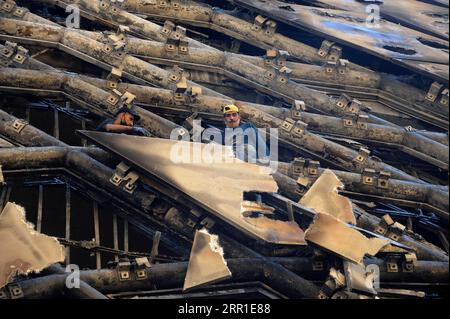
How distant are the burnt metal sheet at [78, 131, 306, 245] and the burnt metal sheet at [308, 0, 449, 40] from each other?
7.80 metres

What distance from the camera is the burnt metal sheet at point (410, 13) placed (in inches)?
801

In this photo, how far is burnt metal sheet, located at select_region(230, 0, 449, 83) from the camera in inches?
720

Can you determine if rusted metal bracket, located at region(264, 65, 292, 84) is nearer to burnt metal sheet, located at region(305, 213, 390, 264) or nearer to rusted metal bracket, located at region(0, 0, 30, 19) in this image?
burnt metal sheet, located at region(305, 213, 390, 264)

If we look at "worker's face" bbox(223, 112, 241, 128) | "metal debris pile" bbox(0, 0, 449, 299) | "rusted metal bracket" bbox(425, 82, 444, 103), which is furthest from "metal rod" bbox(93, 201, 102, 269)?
"rusted metal bracket" bbox(425, 82, 444, 103)

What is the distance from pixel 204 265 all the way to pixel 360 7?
1013cm

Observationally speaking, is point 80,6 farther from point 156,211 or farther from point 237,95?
point 156,211

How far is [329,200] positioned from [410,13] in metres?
8.38

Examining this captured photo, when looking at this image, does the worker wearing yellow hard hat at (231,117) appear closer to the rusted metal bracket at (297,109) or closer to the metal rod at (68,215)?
the rusted metal bracket at (297,109)

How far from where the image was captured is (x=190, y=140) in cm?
1538

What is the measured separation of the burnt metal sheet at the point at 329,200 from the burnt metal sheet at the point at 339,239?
0.47 metres

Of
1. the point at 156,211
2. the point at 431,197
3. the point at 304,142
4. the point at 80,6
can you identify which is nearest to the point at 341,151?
the point at 304,142

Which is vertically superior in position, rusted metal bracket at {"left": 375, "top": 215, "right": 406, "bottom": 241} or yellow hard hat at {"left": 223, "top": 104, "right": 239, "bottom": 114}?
yellow hard hat at {"left": 223, "top": 104, "right": 239, "bottom": 114}

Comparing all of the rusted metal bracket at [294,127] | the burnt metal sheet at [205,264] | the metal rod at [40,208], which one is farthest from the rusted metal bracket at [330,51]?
the metal rod at [40,208]
